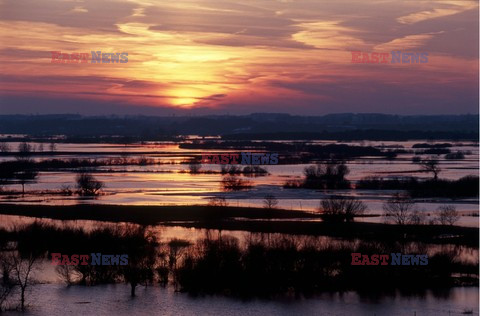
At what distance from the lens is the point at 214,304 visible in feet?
48.6

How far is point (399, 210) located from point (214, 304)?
426 inches

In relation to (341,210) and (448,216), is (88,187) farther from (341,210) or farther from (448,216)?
(448,216)

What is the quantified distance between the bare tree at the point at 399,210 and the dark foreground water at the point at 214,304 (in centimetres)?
649

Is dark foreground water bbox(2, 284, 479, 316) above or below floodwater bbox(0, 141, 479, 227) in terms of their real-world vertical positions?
below

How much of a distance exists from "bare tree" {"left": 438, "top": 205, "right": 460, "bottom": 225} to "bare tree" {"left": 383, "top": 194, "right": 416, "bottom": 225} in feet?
3.04

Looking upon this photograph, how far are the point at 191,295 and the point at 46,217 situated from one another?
10449 mm

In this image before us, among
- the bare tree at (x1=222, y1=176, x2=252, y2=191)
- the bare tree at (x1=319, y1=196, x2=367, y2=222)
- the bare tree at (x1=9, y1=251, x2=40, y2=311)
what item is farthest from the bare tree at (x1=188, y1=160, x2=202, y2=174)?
the bare tree at (x1=9, y1=251, x2=40, y2=311)

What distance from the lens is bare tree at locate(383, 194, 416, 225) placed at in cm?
2205

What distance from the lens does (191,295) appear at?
50.2 feet

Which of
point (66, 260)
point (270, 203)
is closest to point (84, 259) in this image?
point (66, 260)

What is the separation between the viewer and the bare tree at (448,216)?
2178 centimetres

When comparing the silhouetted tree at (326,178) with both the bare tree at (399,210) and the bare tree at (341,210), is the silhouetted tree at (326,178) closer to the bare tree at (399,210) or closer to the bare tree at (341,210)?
the bare tree at (399,210)

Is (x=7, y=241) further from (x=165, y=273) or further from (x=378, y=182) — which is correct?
(x=378, y=182)

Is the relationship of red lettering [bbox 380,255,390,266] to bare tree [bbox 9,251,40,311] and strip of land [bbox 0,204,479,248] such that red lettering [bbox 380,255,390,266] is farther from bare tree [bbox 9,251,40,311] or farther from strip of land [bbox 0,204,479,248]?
bare tree [bbox 9,251,40,311]
